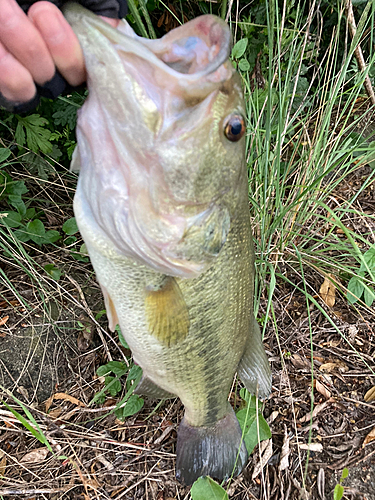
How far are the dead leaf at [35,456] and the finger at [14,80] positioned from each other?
5.42 feet

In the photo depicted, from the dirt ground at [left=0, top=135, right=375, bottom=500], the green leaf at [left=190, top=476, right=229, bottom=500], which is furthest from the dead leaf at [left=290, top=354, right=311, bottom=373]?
the green leaf at [left=190, top=476, right=229, bottom=500]

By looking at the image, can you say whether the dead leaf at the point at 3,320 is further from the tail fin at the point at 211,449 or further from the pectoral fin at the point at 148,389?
the tail fin at the point at 211,449

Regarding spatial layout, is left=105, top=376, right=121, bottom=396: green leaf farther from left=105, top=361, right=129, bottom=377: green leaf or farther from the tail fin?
the tail fin

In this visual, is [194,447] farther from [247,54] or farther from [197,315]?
[247,54]

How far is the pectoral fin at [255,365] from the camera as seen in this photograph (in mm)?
1347

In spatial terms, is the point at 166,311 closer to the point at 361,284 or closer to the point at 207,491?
the point at 207,491

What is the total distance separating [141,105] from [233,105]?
0.64 ft

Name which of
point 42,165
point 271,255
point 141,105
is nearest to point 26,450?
point 42,165

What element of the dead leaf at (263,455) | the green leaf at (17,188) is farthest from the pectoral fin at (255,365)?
the green leaf at (17,188)

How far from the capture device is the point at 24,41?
2.19ft

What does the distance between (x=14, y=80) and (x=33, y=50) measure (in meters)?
0.07

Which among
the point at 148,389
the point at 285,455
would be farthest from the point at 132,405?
the point at 285,455

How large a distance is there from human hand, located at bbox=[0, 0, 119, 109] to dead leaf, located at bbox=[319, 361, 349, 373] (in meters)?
1.89

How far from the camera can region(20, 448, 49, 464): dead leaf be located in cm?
172
